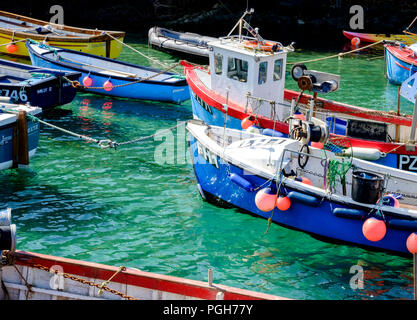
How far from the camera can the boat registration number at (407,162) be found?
12773mm

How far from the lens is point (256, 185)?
11.6 metres

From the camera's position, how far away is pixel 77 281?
8320 millimetres

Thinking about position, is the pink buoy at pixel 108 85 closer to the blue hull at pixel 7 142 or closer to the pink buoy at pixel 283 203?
the blue hull at pixel 7 142

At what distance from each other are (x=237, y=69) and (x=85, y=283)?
27.5 feet

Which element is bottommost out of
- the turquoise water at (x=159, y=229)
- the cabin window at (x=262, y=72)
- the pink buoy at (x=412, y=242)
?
the turquoise water at (x=159, y=229)

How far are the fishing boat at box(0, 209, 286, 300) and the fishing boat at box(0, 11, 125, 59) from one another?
15.4 m

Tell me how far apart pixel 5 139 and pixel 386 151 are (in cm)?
760

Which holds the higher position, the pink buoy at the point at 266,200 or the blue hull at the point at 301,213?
the pink buoy at the point at 266,200

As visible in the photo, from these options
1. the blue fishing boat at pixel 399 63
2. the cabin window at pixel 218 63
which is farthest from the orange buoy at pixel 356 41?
the cabin window at pixel 218 63

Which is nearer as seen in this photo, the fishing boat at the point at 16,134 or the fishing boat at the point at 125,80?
the fishing boat at the point at 16,134

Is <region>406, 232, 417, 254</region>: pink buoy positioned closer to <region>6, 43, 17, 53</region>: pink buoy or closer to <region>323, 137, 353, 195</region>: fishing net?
<region>323, 137, 353, 195</region>: fishing net

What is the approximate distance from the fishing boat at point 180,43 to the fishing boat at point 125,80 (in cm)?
533

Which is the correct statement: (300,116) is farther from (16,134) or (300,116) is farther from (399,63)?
(399,63)

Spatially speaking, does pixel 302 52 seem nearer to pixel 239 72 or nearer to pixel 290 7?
pixel 290 7
